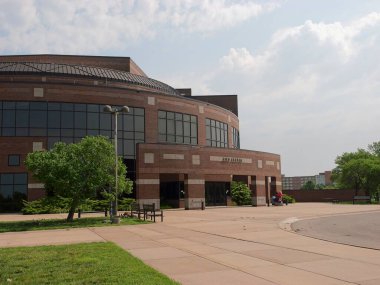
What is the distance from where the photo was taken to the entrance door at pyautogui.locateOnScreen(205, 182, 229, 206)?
51.7 metres

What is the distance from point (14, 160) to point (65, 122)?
21.4 feet

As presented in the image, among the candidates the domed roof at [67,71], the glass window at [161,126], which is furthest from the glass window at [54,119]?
the glass window at [161,126]

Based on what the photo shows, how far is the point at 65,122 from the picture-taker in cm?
4547

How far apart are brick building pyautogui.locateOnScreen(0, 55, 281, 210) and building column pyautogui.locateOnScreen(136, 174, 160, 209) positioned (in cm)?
10

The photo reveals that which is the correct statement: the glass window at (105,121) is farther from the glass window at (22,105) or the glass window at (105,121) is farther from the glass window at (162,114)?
the glass window at (22,105)

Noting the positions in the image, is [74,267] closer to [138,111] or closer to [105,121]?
[105,121]

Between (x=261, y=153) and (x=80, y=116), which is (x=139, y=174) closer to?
(x=80, y=116)

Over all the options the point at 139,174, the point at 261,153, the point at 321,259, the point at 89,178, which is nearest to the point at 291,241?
the point at 321,259

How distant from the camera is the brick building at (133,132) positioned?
42969mm

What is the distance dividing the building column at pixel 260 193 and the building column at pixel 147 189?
607 inches

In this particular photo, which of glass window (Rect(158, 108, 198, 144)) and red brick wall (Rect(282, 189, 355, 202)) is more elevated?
glass window (Rect(158, 108, 198, 144))

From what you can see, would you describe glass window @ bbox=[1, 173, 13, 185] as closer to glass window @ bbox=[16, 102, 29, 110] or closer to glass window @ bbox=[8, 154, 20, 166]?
glass window @ bbox=[8, 154, 20, 166]

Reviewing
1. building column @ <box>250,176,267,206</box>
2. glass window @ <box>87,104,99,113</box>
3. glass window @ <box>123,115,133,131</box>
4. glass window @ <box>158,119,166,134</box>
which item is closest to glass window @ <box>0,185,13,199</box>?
glass window @ <box>87,104,99,113</box>

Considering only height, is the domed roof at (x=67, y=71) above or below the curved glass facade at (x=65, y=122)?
above
